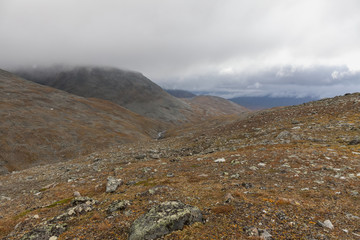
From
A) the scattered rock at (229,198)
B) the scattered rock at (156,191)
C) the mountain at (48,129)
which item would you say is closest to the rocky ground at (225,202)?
the scattered rock at (229,198)

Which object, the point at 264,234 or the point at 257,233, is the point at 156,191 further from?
the point at 264,234

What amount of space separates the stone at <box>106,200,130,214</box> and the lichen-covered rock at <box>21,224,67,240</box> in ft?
8.18

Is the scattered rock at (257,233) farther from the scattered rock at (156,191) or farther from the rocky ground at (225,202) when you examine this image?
the scattered rock at (156,191)

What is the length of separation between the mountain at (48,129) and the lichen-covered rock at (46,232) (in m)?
68.7

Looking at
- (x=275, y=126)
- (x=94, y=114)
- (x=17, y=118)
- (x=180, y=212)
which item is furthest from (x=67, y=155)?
(x=180, y=212)

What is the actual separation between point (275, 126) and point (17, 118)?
11522 cm

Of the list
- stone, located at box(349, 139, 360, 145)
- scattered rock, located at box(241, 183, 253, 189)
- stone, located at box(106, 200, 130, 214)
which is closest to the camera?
stone, located at box(106, 200, 130, 214)

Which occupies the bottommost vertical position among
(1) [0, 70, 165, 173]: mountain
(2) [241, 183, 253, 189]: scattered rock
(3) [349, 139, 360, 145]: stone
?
(1) [0, 70, 165, 173]: mountain

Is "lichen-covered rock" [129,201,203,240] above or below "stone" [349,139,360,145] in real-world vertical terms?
below

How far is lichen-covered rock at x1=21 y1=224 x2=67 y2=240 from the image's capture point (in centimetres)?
979

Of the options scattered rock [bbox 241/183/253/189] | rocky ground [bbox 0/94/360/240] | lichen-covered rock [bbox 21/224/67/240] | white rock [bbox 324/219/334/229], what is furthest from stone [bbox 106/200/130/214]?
white rock [bbox 324/219/334/229]

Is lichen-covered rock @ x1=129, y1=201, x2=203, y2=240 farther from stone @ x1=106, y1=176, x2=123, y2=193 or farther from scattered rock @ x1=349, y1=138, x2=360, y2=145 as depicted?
scattered rock @ x1=349, y1=138, x2=360, y2=145

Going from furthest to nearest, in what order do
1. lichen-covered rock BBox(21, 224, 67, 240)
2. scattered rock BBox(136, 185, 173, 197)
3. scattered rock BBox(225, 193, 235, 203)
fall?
1. scattered rock BBox(136, 185, 173, 197)
2. scattered rock BBox(225, 193, 235, 203)
3. lichen-covered rock BBox(21, 224, 67, 240)

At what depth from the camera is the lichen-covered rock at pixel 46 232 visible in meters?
9.79
